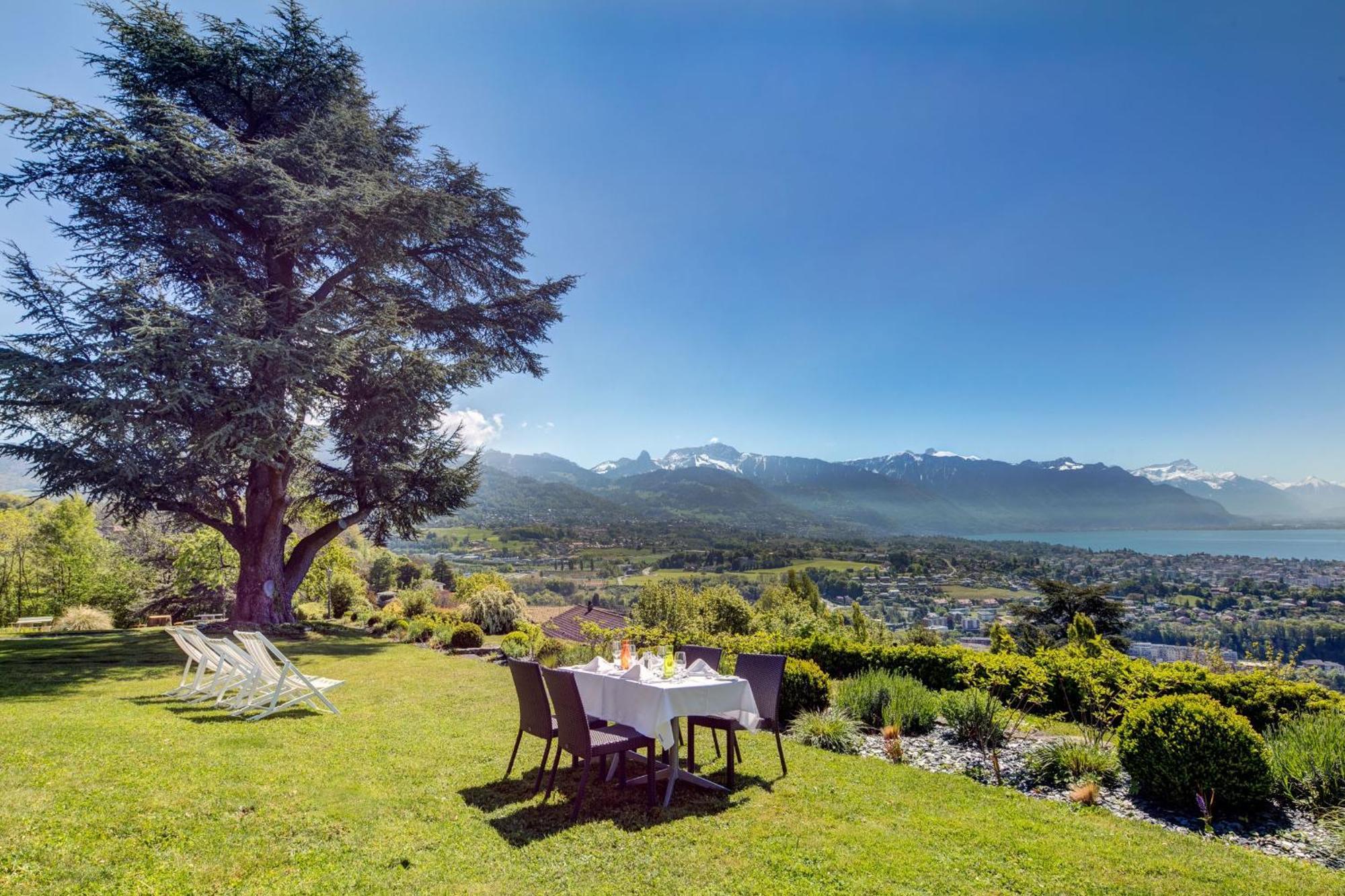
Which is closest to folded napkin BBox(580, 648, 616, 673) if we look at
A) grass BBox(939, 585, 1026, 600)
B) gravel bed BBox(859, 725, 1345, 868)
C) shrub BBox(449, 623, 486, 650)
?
gravel bed BBox(859, 725, 1345, 868)

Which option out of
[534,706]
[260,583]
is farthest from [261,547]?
[534,706]

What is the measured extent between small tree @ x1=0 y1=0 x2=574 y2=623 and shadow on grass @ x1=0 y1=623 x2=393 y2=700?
7.27 ft

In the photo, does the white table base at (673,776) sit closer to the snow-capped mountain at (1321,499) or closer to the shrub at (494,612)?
the shrub at (494,612)

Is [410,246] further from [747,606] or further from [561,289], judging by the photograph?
[747,606]

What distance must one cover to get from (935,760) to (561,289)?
14.8 meters

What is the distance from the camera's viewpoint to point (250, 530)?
49.8 feet

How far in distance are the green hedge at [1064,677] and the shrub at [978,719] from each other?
217mm

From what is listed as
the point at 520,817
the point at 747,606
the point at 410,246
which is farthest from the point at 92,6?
the point at 747,606

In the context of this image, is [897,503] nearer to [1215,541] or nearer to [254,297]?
[1215,541]

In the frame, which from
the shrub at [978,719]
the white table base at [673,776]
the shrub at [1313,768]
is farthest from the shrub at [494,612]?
the shrub at [1313,768]

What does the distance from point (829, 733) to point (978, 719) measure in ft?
5.00

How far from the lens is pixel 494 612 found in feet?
55.7

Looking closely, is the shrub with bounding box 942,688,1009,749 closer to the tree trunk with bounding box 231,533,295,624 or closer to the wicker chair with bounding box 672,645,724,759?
the wicker chair with bounding box 672,645,724,759

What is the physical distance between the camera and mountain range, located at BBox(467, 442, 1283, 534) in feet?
370
